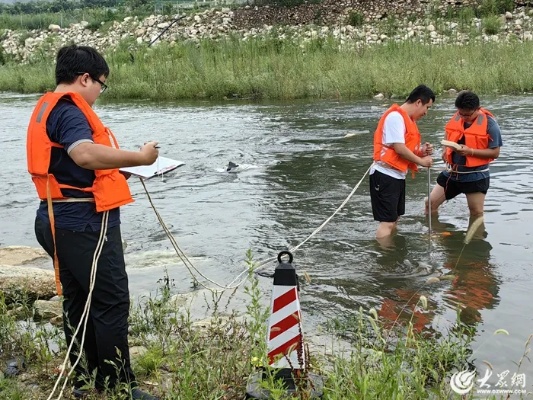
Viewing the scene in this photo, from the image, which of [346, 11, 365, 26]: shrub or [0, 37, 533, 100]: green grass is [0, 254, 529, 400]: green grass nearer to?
[0, 37, 533, 100]: green grass

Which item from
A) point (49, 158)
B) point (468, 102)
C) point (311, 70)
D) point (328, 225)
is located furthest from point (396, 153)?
point (311, 70)

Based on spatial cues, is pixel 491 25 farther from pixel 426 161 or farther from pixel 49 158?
pixel 49 158

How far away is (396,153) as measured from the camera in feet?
23.6

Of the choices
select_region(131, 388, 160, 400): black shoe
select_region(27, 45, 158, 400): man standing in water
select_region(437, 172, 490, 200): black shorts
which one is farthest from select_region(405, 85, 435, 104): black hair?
select_region(131, 388, 160, 400): black shoe

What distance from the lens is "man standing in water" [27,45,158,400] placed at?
3.79m

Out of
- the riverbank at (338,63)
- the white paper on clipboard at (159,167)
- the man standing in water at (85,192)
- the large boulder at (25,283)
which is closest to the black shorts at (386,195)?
the white paper on clipboard at (159,167)

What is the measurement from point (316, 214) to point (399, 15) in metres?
27.9

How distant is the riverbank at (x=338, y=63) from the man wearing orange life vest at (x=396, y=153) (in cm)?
1284

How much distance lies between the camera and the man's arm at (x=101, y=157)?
3707mm

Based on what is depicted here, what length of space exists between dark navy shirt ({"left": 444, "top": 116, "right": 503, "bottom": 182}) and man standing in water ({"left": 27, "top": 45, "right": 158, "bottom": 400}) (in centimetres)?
523

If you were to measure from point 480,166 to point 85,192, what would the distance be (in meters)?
5.53

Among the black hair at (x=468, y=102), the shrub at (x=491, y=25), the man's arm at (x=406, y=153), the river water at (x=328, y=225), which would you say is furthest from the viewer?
the shrub at (x=491, y=25)

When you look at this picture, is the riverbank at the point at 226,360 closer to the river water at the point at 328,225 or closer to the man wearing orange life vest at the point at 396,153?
the river water at the point at 328,225

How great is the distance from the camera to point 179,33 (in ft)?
126
